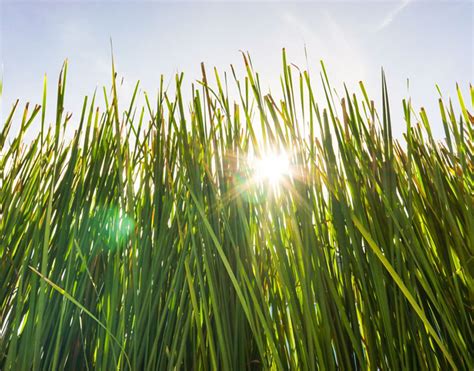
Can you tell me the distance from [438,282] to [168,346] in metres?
0.47

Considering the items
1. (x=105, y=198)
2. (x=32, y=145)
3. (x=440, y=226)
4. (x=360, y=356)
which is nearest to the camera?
(x=360, y=356)

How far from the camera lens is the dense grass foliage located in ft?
2.16

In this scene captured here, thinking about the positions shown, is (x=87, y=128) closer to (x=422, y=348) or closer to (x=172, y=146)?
(x=172, y=146)

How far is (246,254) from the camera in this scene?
2.41 feet

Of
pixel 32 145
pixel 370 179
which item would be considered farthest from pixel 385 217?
pixel 32 145

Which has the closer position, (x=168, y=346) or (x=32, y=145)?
(x=168, y=346)

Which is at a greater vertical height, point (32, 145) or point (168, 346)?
point (32, 145)

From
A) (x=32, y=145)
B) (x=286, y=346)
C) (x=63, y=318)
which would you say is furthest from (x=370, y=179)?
(x=32, y=145)

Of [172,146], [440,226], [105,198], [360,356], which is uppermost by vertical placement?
[172,146]

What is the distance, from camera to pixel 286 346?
709 mm

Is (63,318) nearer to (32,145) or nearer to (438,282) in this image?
(32,145)

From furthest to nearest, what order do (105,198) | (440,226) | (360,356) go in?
1. (105,198)
2. (440,226)
3. (360,356)

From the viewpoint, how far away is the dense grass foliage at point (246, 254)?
0.66m

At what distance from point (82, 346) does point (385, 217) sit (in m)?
0.60
